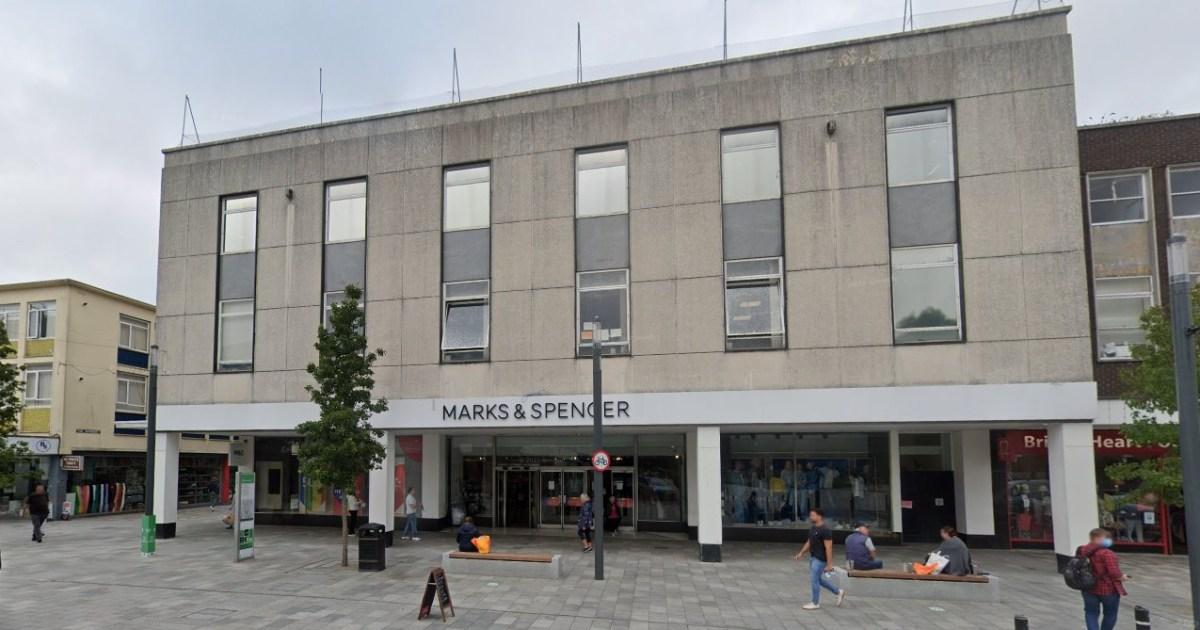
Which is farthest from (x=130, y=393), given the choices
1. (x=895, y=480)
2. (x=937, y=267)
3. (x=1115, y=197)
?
(x=1115, y=197)

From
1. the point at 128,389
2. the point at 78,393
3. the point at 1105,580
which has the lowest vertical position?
the point at 1105,580

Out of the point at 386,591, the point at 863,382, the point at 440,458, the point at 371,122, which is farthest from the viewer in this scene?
the point at 440,458

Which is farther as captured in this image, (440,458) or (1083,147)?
(440,458)

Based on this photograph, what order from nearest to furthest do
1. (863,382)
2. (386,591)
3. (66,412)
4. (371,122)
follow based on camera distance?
(386,591) < (863,382) < (371,122) < (66,412)

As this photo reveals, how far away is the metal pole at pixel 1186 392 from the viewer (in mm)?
8523

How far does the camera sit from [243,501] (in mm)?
17625

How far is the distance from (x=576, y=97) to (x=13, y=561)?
17.5 meters

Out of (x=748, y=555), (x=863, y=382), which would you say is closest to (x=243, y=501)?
(x=748, y=555)

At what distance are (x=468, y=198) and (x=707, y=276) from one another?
671 cm

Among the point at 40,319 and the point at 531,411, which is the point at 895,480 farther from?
the point at 40,319

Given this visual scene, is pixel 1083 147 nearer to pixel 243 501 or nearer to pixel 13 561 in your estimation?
pixel 243 501

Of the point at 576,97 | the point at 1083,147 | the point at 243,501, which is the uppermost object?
the point at 576,97

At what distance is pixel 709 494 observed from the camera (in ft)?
55.9

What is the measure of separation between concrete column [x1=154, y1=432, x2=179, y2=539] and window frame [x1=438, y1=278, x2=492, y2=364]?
9054 mm
